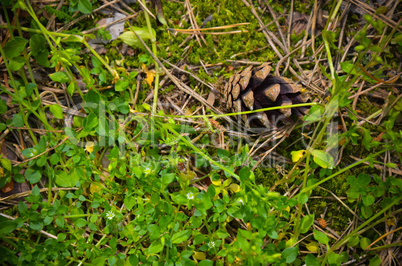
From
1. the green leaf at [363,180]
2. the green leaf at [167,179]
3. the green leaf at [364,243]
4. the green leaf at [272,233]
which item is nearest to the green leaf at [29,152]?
the green leaf at [167,179]

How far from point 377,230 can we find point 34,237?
2.39m

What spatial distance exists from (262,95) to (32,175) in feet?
5.49

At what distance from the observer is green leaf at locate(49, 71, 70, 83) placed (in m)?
1.94

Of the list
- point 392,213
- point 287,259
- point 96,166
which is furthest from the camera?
point 96,166

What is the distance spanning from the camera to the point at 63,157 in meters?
2.02

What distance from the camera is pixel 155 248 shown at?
5.53ft

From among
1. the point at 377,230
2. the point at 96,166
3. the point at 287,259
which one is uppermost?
the point at 96,166

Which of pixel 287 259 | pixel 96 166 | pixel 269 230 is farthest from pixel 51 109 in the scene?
pixel 287 259

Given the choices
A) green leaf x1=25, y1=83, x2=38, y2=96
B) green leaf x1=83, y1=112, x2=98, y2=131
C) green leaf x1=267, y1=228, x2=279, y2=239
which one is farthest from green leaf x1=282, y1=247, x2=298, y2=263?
green leaf x1=25, y1=83, x2=38, y2=96

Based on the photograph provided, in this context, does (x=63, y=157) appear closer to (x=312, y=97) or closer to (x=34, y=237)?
(x=34, y=237)

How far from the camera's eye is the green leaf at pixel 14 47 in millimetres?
1913

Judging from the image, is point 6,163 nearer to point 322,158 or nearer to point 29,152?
point 29,152

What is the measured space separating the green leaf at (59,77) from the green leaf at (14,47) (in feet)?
0.89

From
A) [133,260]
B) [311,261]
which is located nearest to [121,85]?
[133,260]
